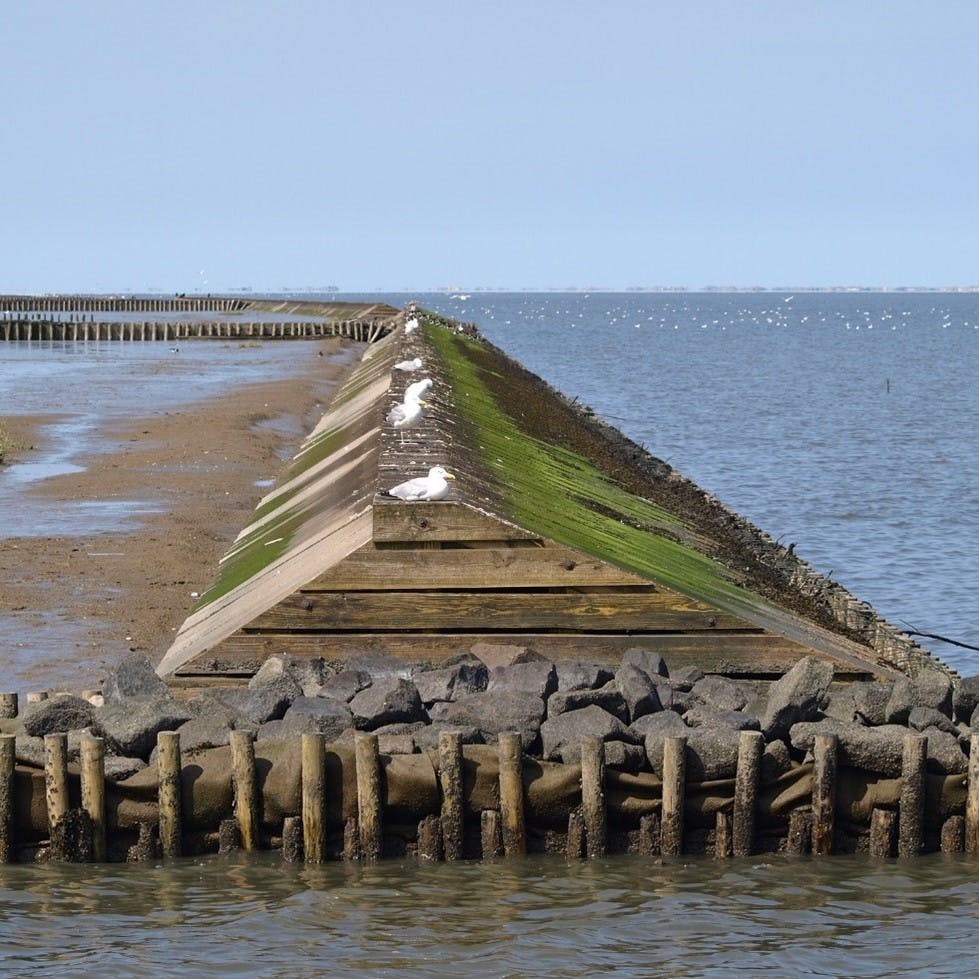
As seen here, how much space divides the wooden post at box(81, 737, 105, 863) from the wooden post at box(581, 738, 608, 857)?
3.26 metres

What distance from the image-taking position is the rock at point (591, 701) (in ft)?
41.0

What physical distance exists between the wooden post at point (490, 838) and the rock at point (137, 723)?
2304 mm

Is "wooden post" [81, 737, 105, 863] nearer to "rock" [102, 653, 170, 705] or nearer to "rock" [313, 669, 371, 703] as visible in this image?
"rock" [102, 653, 170, 705]

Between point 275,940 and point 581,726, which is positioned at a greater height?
point 581,726

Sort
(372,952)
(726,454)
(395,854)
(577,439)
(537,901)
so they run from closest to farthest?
(372,952) < (537,901) < (395,854) < (577,439) < (726,454)

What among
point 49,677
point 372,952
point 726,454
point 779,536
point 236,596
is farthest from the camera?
point 726,454

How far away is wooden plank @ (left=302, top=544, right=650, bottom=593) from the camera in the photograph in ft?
47.6

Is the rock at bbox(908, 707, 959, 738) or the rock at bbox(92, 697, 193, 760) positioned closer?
the rock at bbox(92, 697, 193, 760)

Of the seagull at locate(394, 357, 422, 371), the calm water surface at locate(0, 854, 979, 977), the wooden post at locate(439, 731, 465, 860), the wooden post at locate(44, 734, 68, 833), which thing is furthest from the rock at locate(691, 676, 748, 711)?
the seagull at locate(394, 357, 422, 371)

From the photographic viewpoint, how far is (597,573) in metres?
14.6

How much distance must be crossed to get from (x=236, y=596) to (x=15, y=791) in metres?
5.22

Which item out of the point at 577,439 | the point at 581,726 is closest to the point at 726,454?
the point at 577,439

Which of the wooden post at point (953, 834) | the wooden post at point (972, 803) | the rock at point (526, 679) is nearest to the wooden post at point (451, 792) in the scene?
the rock at point (526, 679)

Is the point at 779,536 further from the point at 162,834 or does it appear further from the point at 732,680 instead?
the point at 162,834
